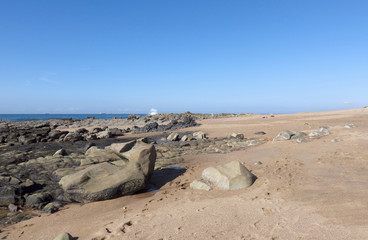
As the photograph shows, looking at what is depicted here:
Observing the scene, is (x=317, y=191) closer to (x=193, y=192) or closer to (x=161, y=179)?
(x=193, y=192)

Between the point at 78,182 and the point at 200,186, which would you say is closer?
the point at 78,182

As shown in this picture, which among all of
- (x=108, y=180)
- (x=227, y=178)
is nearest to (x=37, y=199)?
(x=108, y=180)

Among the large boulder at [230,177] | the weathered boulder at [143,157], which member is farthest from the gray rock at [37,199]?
the large boulder at [230,177]

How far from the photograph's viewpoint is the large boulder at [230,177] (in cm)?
622

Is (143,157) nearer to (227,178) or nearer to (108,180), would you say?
(108,180)

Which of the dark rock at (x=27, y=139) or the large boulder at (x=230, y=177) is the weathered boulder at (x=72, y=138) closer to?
the dark rock at (x=27, y=139)

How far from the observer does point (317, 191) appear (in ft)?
18.4

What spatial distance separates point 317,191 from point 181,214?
3253 millimetres

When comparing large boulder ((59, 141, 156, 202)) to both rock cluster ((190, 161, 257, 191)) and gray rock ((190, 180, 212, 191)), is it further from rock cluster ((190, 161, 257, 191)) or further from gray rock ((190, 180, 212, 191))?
rock cluster ((190, 161, 257, 191))

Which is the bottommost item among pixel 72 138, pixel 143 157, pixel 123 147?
pixel 72 138

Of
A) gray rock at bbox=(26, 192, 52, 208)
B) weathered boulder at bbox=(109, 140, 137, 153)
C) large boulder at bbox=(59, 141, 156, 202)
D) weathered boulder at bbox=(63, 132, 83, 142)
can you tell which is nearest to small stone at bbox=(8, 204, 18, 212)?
gray rock at bbox=(26, 192, 52, 208)

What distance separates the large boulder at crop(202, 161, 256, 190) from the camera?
6217mm

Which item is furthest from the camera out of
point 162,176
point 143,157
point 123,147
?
point 123,147

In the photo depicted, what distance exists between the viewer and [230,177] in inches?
249
